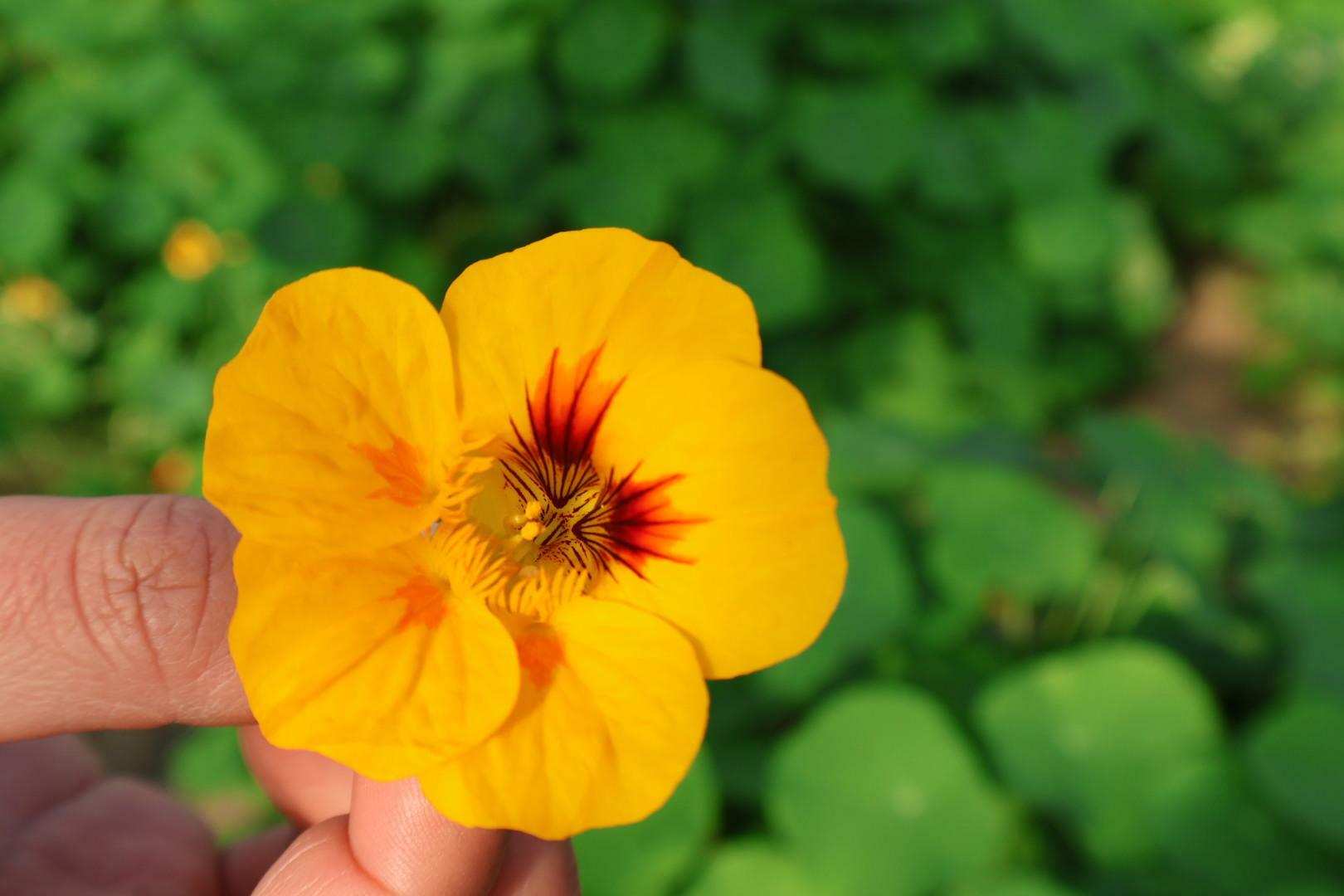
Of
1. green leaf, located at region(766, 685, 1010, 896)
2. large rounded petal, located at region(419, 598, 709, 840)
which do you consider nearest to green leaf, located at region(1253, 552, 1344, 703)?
green leaf, located at region(766, 685, 1010, 896)

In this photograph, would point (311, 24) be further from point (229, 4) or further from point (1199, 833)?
point (1199, 833)

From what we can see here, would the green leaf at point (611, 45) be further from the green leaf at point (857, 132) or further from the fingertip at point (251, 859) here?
the fingertip at point (251, 859)

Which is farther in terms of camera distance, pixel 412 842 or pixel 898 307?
pixel 898 307

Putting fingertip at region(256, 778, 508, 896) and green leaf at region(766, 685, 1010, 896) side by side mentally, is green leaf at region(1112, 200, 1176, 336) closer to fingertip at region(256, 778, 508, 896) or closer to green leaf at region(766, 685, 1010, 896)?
green leaf at region(766, 685, 1010, 896)

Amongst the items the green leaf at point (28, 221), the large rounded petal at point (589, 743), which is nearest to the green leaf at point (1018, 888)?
the large rounded petal at point (589, 743)

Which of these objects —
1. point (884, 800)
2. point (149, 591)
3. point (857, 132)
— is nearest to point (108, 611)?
point (149, 591)

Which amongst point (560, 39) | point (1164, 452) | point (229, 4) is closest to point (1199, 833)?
point (1164, 452)

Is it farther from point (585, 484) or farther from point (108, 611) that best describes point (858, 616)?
point (108, 611)
